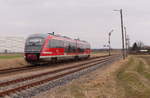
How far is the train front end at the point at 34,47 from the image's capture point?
23453mm

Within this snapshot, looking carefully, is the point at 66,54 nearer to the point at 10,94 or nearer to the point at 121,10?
the point at 121,10

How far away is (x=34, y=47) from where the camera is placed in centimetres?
2394

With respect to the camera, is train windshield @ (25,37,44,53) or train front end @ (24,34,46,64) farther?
train windshield @ (25,37,44,53)

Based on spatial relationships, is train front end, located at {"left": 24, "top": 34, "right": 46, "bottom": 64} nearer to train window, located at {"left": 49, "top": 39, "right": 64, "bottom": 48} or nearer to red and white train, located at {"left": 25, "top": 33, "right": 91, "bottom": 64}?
red and white train, located at {"left": 25, "top": 33, "right": 91, "bottom": 64}

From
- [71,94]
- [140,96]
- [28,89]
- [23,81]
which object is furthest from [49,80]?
[140,96]

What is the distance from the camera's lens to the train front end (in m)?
23.5

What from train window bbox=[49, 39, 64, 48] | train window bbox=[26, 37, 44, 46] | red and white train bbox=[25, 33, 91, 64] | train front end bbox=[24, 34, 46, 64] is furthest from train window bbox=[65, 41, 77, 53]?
train window bbox=[26, 37, 44, 46]

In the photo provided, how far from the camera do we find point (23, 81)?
44.2 ft

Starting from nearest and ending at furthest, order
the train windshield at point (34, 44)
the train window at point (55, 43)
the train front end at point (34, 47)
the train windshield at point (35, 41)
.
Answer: the train front end at point (34, 47) → the train windshield at point (34, 44) → the train windshield at point (35, 41) → the train window at point (55, 43)

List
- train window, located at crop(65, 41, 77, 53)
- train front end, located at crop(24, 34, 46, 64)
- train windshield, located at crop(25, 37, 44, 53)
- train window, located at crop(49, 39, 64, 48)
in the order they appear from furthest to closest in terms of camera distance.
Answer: train window, located at crop(65, 41, 77, 53) → train window, located at crop(49, 39, 64, 48) → train windshield, located at crop(25, 37, 44, 53) → train front end, located at crop(24, 34, 46, 64)

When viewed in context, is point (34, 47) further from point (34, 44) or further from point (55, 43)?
point (55, 43)

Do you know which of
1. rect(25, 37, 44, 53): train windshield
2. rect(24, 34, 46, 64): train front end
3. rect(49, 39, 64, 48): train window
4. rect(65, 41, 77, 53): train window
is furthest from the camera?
rect(65, 41, 77, 53): train window

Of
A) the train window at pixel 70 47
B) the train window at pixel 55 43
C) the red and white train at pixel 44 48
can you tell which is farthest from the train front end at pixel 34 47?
the train window at pixel 70 47

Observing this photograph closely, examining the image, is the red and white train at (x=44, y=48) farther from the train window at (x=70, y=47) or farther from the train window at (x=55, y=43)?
the train window at (x=70, y=47)
